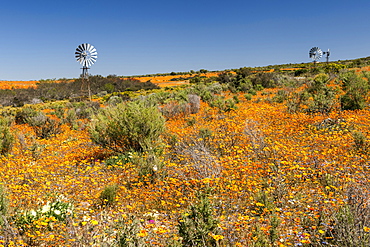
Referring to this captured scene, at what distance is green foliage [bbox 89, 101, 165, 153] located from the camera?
288 inches

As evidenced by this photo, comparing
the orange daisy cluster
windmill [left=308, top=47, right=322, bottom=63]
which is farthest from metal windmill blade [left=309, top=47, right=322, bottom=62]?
the orange daisy cluster

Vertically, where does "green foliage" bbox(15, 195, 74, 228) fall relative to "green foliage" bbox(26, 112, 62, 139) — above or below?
below

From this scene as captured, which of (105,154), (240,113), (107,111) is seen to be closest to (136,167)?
(105,154)

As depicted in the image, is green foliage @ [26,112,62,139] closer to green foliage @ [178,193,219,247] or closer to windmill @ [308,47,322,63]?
green foliage @ [178,193,219,247]

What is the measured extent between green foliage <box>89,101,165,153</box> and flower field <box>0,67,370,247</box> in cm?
53

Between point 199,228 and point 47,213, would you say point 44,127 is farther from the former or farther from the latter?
point 199,228

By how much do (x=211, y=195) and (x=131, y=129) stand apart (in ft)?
12.5

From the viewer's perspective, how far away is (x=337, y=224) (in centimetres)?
286

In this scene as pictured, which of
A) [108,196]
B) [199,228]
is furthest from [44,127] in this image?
[199,228]

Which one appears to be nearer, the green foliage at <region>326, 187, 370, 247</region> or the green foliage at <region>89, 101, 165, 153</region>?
the green foliage at <region>326, 187, 370, 247</region>

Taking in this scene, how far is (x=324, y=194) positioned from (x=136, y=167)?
3.82m

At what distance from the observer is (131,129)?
7305 mm

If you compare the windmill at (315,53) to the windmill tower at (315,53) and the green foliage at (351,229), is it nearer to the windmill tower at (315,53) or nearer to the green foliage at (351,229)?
the windmill tower at (315,53)

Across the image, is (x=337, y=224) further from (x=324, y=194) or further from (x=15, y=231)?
(x=15, y=231)
